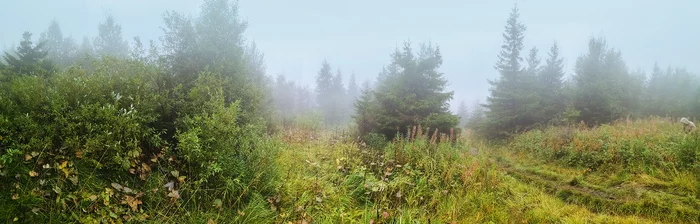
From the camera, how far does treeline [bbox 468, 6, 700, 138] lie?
1534 cm

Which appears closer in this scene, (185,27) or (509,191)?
(509,191)

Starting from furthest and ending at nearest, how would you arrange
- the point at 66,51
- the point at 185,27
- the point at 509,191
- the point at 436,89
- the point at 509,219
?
the point at 66,51
the point at 436,89
the point at 185,27
the point at 509,191
the point at 509,219

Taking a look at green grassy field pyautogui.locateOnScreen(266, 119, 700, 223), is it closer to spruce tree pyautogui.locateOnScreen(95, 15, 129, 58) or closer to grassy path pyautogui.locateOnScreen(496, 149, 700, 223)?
grassy path pyautogui.locateOnScreen(496, 149, 700, 223)

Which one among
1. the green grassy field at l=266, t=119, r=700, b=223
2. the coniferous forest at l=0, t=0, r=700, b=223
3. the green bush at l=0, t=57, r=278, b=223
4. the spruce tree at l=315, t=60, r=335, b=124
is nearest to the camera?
the green bush at l=0, t=57, r=278, b=223

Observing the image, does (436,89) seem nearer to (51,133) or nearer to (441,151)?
(441,151)

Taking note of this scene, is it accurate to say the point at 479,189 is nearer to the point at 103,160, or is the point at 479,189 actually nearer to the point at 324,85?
Result: the point at 103,160

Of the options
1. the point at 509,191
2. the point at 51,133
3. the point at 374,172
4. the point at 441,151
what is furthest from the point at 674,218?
the point at 51,133

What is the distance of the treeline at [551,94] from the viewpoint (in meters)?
15.3

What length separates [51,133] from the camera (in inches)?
125

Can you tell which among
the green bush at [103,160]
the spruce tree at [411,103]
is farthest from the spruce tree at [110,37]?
the green bush at [103,160]

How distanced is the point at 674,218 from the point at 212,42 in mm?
10945

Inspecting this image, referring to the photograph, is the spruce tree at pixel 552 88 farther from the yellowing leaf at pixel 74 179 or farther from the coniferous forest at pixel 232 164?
the yellowing leaf at pixel 74 179

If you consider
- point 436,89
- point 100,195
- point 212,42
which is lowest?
point 100,195

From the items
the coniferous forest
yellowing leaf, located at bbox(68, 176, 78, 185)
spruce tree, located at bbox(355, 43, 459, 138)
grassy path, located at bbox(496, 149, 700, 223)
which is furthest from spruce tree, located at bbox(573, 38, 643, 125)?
yellowing leaf, located at bbox(68, 176, 78, 185)
